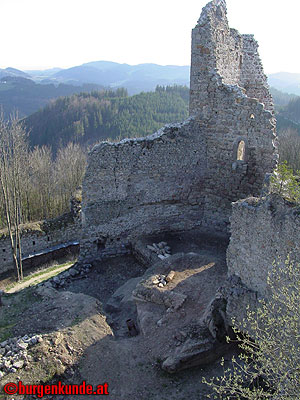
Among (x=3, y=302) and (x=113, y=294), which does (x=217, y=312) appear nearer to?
(x=113, y=294)

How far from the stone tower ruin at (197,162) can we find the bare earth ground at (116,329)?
6.23 ft

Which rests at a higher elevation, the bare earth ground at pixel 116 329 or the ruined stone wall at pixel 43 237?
the bare earth ground at pixel 116 329

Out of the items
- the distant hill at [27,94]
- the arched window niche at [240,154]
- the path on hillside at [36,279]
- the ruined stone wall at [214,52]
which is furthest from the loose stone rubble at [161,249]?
the distant hill at [27,94]

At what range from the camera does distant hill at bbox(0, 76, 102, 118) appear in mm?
122562

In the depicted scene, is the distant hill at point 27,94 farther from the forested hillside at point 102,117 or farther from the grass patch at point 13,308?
the grass patch at point 13,308

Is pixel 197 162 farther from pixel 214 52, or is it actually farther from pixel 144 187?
pixel 214 52

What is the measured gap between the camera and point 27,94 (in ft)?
435

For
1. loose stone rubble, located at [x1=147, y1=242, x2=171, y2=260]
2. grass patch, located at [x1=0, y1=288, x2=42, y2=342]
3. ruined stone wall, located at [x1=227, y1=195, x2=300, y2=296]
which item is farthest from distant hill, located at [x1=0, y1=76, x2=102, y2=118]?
ruined stone wall, located at [x1=227, y1=195, x2=300, y2=296]

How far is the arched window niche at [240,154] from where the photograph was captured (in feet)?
45.6

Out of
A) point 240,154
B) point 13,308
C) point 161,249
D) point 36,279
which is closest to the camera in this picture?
point 13,308

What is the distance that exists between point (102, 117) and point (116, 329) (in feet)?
235

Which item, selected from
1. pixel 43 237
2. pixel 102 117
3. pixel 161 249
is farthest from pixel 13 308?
pixel 102 117

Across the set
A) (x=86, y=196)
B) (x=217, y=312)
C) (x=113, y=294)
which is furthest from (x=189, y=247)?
(x=217, y=312)

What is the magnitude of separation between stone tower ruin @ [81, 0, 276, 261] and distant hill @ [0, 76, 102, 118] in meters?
110
